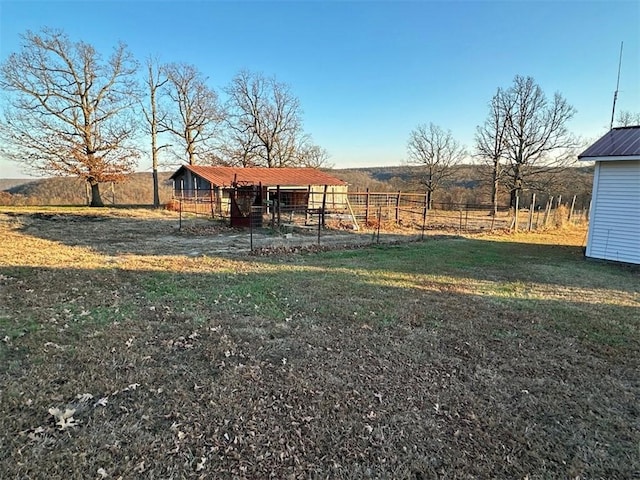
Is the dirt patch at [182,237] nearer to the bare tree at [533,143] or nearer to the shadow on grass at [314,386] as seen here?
the shadow on grass at [314,386]

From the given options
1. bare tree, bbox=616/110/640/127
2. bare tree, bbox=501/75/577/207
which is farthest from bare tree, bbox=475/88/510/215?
bare tree, bbox=616/110/640/127

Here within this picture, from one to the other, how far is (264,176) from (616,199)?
19411 mm

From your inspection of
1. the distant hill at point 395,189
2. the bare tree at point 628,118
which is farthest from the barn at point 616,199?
the bare tree at point 628,118

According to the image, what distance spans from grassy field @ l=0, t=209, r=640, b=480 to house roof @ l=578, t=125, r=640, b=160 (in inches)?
144

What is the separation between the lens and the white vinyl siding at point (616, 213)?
8250 mm

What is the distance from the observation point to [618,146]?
8.43 metres

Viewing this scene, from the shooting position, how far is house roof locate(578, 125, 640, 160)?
26.4 ft

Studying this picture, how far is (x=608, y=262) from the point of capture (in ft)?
28.4

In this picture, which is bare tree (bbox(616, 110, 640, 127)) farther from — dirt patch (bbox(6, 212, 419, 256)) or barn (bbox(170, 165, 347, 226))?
dirt patch (bbox(6, 212, 419, 256))

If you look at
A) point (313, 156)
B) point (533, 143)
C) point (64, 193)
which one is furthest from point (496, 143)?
point (64, 193)

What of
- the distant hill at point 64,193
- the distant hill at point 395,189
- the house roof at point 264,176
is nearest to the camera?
A: the house roof at point 264,176

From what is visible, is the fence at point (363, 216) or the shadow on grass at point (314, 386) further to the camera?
the fence at point (363, 216)

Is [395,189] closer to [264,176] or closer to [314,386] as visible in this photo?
[264,176]

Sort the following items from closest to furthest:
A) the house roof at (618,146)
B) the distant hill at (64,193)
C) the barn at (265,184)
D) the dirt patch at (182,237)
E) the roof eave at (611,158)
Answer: the roof eave at (611,158) < the house roof at (618,146) < the dirt patch at (182,237) < the barn at (265,184) < the distant hill at (64,193)
